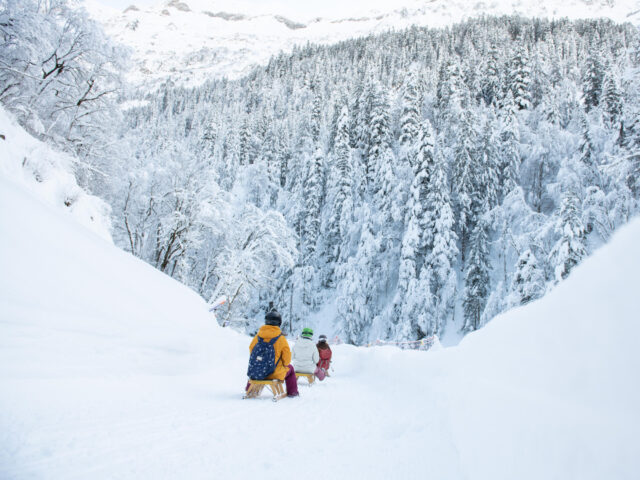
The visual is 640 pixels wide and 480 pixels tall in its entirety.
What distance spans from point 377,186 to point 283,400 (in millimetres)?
28285

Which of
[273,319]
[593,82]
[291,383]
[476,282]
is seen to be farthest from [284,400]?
[593,82]

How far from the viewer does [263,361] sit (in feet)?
17.3

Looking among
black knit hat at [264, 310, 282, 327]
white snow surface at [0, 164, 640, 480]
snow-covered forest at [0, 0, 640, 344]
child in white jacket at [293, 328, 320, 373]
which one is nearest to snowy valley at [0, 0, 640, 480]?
white snow surface at [0, 164, 640, 480]

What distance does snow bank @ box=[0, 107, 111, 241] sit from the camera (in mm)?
8500

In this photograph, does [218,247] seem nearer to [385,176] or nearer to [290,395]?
[385,176]

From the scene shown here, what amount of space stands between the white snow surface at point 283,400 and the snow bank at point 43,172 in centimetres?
372

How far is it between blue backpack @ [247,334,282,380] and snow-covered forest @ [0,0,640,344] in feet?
38.9

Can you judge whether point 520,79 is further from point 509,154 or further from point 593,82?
point 509,154

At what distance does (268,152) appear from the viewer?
51312 millimetres

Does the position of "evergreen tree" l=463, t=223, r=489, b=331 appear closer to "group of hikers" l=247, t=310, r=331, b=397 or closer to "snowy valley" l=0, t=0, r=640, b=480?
"snowy valley" l=0, t=0, r=640, b=480

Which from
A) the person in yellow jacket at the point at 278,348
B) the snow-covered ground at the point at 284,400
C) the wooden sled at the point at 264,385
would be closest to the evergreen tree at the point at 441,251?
the snow-covered ground at the point at 284,400

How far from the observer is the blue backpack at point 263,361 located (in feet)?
17.2

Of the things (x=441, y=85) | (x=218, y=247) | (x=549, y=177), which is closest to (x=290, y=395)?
(x=218, y=247)

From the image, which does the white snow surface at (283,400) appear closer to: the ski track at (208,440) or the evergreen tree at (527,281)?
the ski track at (208,440)
